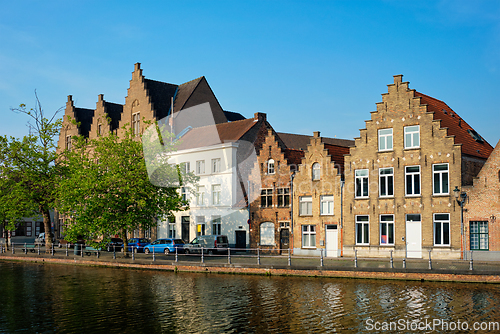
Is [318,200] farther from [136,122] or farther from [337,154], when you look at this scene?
[136,122]

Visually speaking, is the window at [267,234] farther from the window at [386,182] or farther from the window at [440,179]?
the window at [440,179]

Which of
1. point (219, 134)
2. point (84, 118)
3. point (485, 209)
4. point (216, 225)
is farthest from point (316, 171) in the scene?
point (84, 118)

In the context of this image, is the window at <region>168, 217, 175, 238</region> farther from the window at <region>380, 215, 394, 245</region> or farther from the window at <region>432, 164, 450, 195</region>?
the window at <region>432, 164, 450, 195</region>

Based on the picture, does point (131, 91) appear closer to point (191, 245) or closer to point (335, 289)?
point (191, 245)

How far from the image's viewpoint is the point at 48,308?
18.5m

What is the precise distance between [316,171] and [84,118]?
48571mm

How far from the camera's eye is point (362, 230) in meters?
36.5

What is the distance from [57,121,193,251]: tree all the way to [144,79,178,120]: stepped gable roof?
69.1ft

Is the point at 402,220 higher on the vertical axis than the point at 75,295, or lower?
higher

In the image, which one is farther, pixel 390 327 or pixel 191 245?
pixel 191 245

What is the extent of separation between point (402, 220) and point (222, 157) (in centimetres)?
2008

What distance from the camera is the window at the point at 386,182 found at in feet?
117

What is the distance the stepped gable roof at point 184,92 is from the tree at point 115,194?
69.1 ft

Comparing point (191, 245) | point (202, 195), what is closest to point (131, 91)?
point (202, 195)
